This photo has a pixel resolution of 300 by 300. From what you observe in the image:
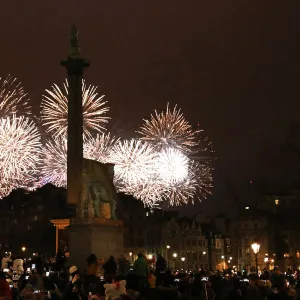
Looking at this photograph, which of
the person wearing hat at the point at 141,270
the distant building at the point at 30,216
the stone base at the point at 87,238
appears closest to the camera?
the person wearing hat at the point at 141,270

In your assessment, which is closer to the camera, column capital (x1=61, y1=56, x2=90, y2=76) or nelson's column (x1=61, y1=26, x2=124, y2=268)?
nelson's column (x1=61, y1=26, x2=124, y2=268)

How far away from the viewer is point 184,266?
111500 mm

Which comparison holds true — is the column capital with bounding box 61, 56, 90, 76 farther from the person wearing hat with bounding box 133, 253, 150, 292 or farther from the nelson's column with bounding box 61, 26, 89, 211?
the person wearing hat with bounding box 133, 253, 150, 292

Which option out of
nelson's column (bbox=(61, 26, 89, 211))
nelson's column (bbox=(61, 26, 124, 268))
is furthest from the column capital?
nelson's column (bbox=(61, 26, 124, 268))

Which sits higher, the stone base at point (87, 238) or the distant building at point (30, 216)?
the distant building at point (30, 216)

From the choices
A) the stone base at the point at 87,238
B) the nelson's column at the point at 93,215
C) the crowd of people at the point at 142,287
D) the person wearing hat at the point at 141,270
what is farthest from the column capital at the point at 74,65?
Answer: the person wearing hat at the point at 141,270

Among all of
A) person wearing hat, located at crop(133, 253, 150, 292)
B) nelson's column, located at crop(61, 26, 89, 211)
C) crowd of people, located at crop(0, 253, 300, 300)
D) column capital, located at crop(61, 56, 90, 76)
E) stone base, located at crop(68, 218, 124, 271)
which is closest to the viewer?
crowd of people, located at crop(0, 253, 300, 300)

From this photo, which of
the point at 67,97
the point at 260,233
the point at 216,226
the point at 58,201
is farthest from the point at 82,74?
the point at 216,226

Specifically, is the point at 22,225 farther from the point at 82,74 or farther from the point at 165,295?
the point at 165,295

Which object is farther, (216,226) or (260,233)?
(216,226)

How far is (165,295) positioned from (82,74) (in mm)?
34492

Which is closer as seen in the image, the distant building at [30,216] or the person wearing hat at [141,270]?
the person wearing hat at [141,270]

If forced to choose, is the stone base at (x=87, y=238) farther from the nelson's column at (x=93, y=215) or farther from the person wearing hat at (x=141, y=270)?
the person wearing hat at (x=141, y=270)

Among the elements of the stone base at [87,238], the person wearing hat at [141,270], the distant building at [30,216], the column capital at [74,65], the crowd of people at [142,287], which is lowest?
the crowd of people at [142,287]
